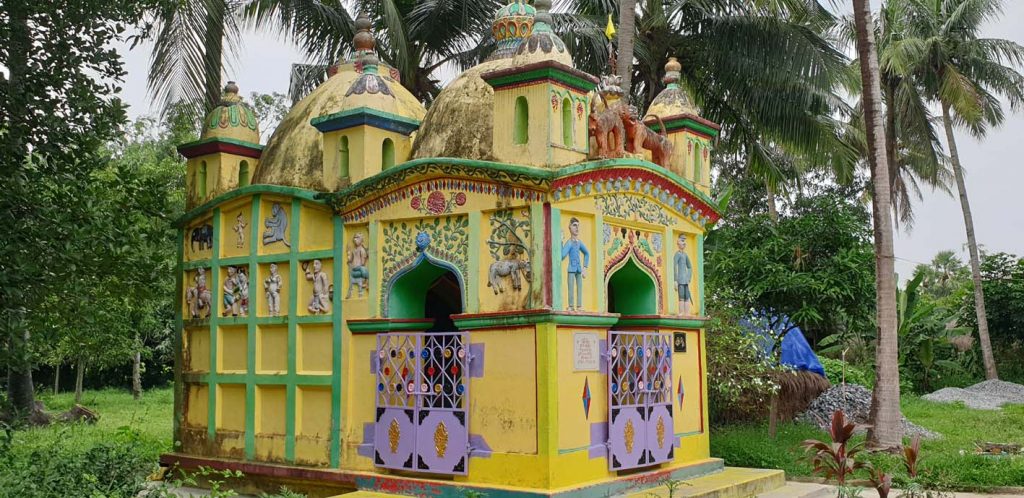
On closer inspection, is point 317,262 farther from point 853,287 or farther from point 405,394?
point 853,287

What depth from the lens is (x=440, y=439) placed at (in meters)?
9.00

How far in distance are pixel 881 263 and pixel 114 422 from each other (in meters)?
14.3

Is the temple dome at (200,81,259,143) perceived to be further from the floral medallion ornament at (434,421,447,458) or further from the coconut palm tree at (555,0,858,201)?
the coconut palm tree at (555,0,858,201)

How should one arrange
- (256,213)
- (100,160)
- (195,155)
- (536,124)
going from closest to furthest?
1. (100,160)
2. (536,124)
3. (256,213)
4. (195,155)

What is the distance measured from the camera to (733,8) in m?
18.3

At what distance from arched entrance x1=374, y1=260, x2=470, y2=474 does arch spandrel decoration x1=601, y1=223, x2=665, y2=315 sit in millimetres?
1442

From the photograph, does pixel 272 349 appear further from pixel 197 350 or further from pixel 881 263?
pixel 881 263

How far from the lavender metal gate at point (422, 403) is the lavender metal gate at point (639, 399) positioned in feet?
4.52

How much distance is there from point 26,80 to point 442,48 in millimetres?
12386

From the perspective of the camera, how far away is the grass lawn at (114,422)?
40.8 ft

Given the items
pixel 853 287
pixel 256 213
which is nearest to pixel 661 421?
pixel 256 213

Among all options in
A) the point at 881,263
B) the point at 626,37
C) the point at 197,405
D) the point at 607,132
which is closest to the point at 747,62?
the point at 626,37

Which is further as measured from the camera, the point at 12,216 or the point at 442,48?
the point at 442,48

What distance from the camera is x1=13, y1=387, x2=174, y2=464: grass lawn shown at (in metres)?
12.4
